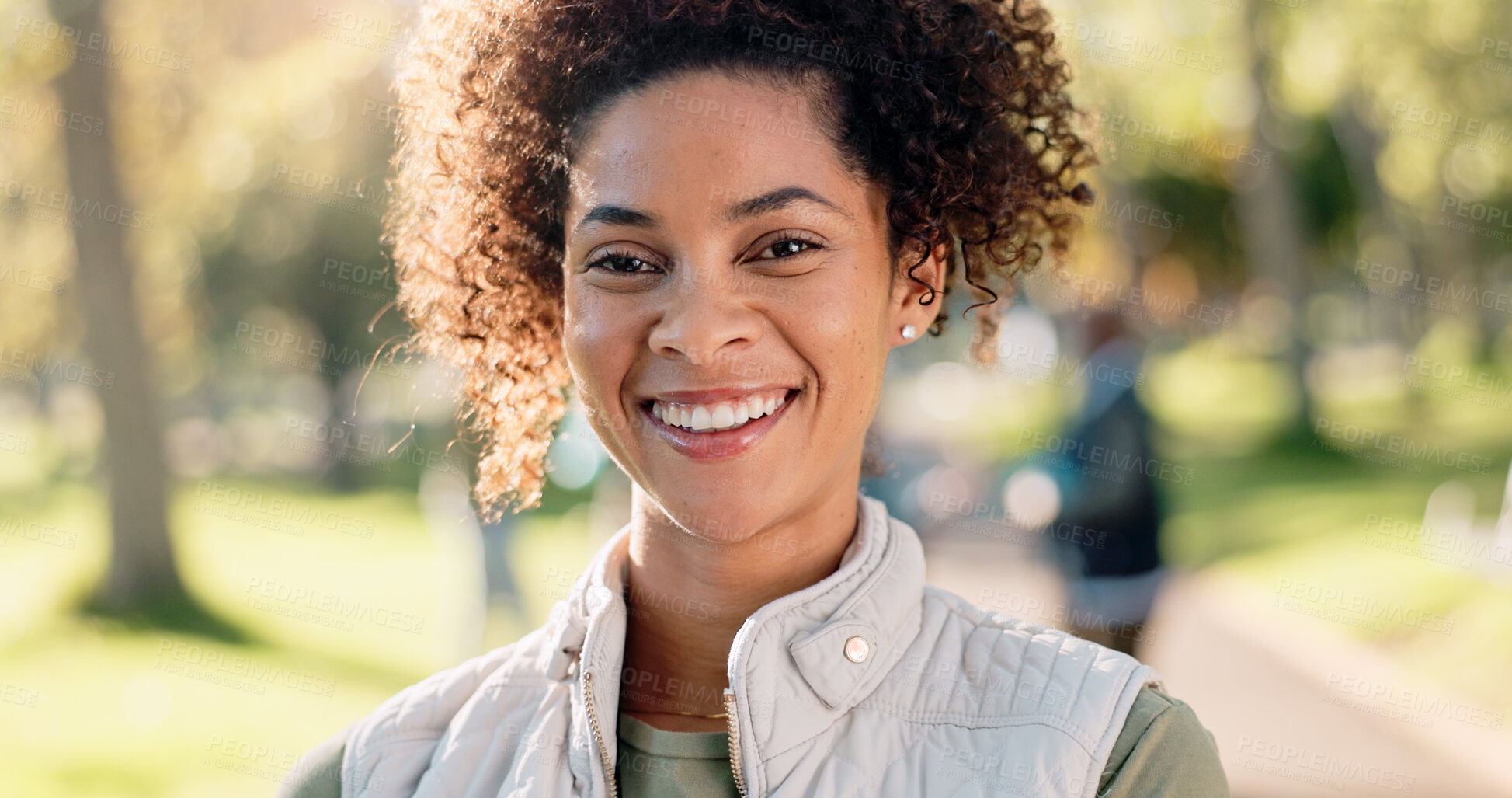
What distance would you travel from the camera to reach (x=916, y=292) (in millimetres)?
2086

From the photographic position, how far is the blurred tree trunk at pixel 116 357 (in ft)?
30.8

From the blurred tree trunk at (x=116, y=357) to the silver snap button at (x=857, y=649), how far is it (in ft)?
31.3

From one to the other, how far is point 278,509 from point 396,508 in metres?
2.30

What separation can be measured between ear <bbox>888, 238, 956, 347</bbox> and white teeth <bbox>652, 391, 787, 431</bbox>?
31 centimetres

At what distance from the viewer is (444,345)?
260cm

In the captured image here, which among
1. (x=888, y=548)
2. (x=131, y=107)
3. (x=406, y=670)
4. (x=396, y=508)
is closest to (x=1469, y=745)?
(x=888, y=548)
